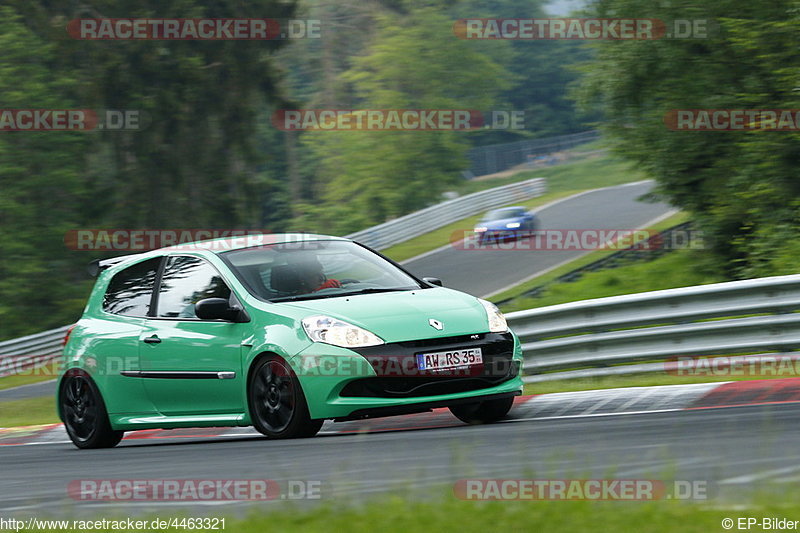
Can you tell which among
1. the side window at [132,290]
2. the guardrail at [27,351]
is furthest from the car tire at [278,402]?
the guardrail at [27,351]

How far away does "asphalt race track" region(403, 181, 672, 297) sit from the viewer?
110 ft

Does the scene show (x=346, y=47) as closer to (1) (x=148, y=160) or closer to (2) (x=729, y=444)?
(1) (x=148, y=160)

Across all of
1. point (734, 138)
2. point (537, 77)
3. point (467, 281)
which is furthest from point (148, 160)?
point (537, 77)

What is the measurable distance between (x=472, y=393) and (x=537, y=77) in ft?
307

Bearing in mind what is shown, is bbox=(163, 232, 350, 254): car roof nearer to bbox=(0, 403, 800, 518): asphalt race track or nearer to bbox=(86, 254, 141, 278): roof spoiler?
bbox=(86, 254, 141, 278): roof spoiler

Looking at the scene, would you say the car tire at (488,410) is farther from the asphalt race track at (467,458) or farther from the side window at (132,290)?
the side window at (132,290)

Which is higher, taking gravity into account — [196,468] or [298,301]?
[298,301]

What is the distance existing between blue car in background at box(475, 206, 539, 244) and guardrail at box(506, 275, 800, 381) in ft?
88.0

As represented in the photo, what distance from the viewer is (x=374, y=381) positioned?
852 centimetres

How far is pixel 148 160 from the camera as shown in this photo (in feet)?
145

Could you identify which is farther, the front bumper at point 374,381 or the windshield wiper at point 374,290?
the windshield wiper at point 374,290

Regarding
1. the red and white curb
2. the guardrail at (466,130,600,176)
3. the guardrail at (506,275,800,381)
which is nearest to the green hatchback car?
the red and white curb

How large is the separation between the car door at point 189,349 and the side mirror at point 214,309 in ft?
0.41

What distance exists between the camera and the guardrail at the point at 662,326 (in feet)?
35.6
